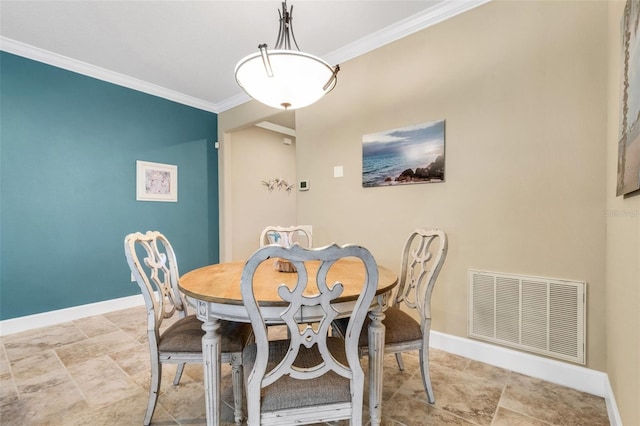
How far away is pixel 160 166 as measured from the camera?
3.69m

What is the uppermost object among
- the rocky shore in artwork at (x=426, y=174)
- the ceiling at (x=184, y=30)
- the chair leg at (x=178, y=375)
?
the ceiling at (x=184, y=30)

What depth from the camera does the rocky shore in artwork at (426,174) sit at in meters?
2.25

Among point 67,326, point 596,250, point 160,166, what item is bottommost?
point 67,326

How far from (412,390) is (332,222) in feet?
5.32

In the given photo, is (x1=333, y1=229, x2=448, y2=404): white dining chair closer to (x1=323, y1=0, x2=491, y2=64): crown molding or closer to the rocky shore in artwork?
the rocky shore in artwork

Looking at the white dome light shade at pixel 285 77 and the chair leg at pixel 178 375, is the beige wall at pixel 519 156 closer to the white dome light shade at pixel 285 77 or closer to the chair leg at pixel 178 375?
the white dome light shade at pixel 285 77

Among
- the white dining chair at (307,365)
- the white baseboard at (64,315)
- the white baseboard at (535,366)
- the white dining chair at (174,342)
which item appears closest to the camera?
the white dining chair at (307,365)

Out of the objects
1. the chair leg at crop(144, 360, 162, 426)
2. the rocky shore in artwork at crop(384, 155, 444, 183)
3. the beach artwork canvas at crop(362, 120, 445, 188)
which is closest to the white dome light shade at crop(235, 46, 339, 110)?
the beach artwork canvas at crop(362, 120, 445, 188)

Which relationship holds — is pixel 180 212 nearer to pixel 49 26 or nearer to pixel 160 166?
pixel 160 166

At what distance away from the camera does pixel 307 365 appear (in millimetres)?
1149

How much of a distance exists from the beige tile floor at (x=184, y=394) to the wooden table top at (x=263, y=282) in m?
0.75

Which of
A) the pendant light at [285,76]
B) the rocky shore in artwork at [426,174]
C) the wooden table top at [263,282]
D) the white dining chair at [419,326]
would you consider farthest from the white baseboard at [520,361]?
the pendant light at [285,76]

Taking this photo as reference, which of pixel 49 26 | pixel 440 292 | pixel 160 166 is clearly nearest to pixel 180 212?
pixel 160 166

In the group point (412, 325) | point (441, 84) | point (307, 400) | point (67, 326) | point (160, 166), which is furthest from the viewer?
point (160, 166)
